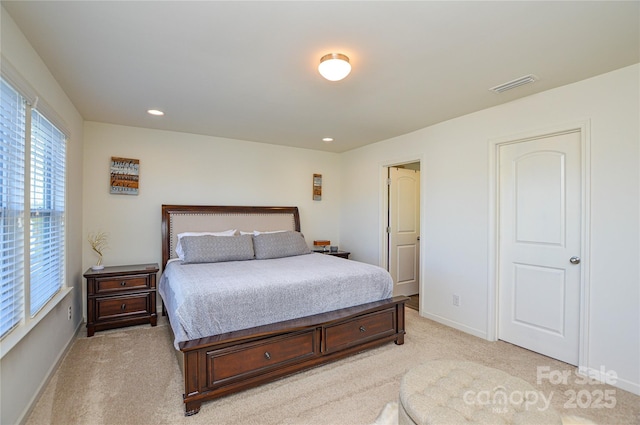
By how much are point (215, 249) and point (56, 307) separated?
1.48 m

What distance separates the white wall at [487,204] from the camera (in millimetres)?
2297

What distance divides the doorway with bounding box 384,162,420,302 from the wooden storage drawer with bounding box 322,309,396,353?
1675 millimetres

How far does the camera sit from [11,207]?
180 cm

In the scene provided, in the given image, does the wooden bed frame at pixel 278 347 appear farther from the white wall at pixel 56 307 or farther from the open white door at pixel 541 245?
the open white door at pixel 541 245

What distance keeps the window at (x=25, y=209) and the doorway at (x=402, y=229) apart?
12.9ft

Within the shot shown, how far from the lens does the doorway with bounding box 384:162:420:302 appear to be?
4.70 metres

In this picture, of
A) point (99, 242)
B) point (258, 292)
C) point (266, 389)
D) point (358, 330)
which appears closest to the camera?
point (266, 389)

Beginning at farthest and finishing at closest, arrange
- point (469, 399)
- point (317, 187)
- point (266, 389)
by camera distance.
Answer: point (317, 187) → point (266, 389) → point (469, 399)

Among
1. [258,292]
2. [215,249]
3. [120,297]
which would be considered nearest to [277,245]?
[215,249]

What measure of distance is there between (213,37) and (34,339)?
7.79 feet

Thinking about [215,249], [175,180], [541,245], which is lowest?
[215,249]

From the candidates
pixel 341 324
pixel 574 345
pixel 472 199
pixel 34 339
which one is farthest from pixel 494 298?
pixel 34 339

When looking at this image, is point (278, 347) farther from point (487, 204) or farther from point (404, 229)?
point (404, 229)

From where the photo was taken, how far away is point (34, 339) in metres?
2.09
